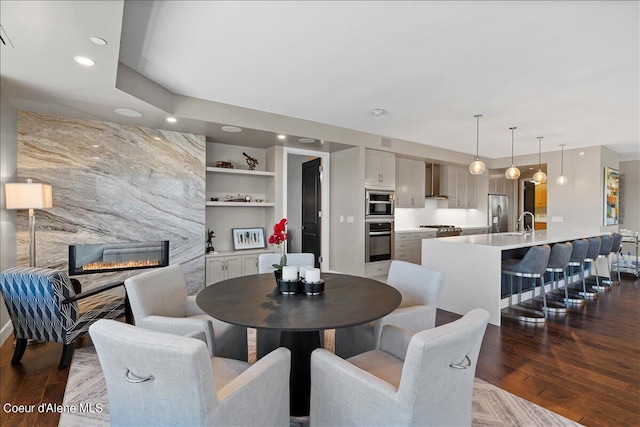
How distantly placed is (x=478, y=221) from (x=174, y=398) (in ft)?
27.1

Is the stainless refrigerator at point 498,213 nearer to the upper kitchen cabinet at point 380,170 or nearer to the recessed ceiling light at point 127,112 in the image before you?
the upper kitchen cabinet at point 380,170

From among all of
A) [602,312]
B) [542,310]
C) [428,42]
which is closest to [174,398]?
[428,42]

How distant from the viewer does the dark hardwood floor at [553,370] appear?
2.00 metres

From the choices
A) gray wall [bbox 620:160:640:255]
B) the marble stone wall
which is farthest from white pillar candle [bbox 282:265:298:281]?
gray wall [bbox 620:160:640:255]

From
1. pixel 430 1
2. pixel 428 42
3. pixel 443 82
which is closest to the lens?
pixel 430 1

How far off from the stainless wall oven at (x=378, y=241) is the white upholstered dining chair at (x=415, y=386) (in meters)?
3.99

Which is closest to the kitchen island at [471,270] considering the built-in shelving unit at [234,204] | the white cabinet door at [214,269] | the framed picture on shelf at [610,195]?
the built-in shelving unit at [234,204]

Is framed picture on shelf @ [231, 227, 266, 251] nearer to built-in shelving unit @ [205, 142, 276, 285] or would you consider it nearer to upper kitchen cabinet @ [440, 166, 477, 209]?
built-in shelving unit @ [205, 142, 276, 285]

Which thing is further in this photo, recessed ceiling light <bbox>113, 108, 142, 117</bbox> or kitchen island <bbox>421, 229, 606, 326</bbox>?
kitchen island <bbox>421, 229, 606, 326</bbox>

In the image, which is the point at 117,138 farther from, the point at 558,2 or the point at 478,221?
the point at 478,221

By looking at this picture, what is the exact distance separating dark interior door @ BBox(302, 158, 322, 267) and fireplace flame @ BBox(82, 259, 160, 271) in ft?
9.33

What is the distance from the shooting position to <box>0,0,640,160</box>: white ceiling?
2.01 meters

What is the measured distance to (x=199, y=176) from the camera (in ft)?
14.4

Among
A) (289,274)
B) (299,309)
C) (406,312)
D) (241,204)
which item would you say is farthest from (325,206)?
(299,309)
